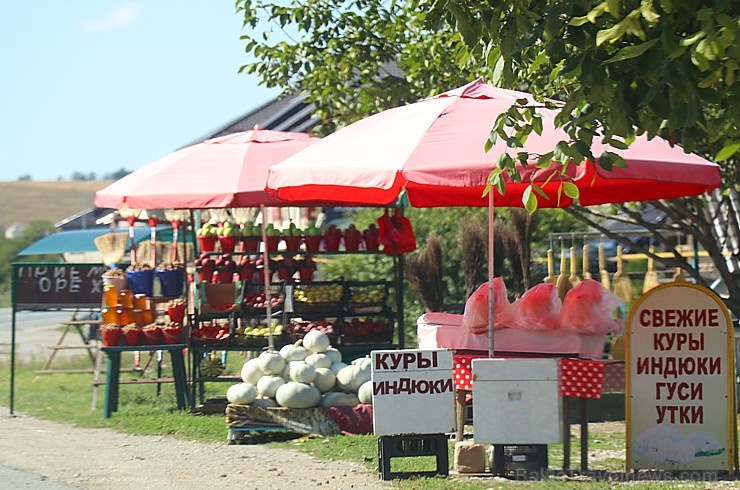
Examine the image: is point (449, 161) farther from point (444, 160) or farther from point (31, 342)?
point (31, 342)

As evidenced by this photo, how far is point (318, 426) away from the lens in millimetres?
9633

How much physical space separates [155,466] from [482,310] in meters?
2.71

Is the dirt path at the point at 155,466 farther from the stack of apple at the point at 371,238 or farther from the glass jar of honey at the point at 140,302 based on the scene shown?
the stack of apple at the point at 371,238

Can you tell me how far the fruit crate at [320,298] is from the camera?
11602 millimetres

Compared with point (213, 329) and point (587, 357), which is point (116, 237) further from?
point (587, 357)

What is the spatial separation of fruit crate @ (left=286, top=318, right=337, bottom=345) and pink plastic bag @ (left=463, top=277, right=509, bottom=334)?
308 cm

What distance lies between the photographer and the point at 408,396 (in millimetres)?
7664

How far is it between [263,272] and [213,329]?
2.80 ft

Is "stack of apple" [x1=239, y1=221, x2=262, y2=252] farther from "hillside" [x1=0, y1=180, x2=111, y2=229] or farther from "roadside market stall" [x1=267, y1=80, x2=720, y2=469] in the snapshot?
"hillside" [x1=0, y1=180, x2=111, y2=229]

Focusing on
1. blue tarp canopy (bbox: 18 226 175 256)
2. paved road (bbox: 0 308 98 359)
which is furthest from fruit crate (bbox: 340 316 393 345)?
blue tarp canopy (bbox: 18 226 175 256)

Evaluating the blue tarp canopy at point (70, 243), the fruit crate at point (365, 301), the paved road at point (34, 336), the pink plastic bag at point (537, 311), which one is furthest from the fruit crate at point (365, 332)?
the blue tarp canopy at point (70, 243)

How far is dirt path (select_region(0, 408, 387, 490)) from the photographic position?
309 inches

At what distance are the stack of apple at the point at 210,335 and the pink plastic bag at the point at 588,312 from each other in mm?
4359

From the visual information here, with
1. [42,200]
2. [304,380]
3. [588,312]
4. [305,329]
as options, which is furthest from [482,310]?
[42,200]
